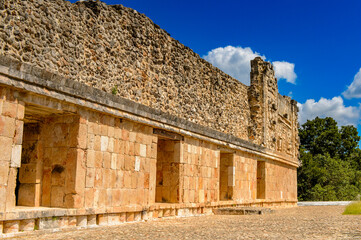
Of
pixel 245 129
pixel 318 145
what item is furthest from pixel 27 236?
pixel 318 145

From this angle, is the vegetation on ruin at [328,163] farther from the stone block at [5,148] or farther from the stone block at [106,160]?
the stone block at [5,148]

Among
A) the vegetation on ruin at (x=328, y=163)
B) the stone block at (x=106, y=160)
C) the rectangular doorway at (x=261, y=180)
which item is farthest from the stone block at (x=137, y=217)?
the vegetation on ruin at (x=328, y=163)

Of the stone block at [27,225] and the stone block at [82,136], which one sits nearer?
the stone block at [27,225]

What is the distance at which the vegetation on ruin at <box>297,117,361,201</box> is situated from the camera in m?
25.8

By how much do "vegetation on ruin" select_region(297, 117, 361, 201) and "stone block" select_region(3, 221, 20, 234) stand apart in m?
22.1

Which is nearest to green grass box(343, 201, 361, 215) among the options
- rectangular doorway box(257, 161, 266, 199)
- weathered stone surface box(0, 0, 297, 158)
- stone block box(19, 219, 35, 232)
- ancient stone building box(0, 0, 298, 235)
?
ancient stone building box(0, 0, 298, 235)

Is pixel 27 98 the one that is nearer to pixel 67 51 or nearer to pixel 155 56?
pixel 67 51

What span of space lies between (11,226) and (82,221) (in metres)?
1.35

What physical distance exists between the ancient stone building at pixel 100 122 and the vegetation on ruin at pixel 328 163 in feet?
49.6

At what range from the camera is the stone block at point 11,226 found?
5.27 metres

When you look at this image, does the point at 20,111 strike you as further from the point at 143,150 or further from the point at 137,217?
the point at 137,217

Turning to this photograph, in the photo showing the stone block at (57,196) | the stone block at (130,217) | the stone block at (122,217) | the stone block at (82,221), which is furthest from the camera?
the stone block at (130,217)

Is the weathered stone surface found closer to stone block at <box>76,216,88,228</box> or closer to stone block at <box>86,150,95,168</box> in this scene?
stone block at <box>86,150,95,168</box>

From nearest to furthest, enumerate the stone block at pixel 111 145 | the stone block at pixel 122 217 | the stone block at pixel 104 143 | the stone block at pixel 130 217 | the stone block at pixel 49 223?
1. the stone block at pixel 49 223
2. the stone block at pixel 104 143
3. the stone block at pixel 111 145
4. the stone block at pixel 122 217
5. the stone block at pixel 130 217
